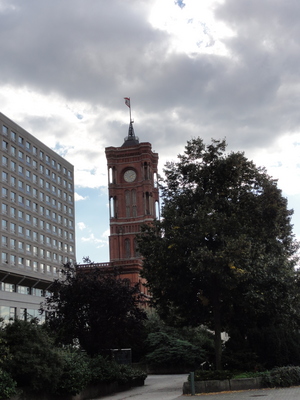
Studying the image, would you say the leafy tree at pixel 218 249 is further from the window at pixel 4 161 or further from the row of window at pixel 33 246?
the window at pixel 4 161

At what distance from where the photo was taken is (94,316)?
24.3m

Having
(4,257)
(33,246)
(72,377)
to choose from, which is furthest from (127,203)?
(72,377)

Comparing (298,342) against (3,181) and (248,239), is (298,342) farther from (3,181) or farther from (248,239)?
(3,181)

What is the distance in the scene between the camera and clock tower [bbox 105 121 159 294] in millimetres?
115312

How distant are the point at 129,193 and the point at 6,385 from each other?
104328 mm

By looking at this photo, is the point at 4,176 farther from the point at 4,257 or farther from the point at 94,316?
the point at 94,316

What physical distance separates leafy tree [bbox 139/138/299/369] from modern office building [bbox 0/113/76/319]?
41.8 meters

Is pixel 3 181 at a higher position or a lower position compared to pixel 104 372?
higher

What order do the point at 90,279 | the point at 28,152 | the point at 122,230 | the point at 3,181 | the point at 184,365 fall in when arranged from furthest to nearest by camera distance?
the point at 122,230 < the point at 28,152 < the point at 3,181 < the point at 184,365 < the point at 90,279

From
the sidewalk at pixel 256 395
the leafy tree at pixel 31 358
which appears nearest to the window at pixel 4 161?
the leafy tree at pixel 31 358

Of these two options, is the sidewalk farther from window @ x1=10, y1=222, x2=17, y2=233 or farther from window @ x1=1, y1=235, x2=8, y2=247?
window @ x1=10, y1=222, x2=17, y2=233

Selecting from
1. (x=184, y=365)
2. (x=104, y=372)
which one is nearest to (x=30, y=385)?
(x=104, y=372)

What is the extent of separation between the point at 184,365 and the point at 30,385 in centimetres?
2568

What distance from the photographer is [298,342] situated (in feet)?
90.4
